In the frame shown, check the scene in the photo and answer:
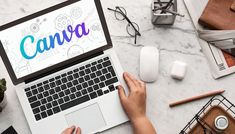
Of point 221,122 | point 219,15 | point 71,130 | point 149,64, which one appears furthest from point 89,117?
point 219,15

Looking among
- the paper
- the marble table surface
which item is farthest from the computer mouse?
the paper

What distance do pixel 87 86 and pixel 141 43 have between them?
0.20 m

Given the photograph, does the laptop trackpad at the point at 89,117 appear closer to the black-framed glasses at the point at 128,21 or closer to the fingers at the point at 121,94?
the fingers at the point at 121,94

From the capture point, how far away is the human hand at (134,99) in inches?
43.1

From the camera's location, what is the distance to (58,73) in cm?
112

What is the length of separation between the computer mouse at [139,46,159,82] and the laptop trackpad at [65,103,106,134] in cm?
16

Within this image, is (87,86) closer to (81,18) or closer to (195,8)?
(81,18)

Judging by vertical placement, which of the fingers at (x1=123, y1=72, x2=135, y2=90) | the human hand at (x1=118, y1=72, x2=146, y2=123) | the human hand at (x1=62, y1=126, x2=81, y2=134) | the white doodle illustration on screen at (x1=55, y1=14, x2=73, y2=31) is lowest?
the human hand at (x1=62, y1=126, x2=81, y2=134)

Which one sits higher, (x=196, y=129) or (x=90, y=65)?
(x=90, y=65)

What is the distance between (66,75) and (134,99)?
0.64 feet

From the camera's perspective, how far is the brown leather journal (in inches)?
44.3

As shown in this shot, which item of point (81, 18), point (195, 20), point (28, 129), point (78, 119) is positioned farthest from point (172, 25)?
point (28, 129)

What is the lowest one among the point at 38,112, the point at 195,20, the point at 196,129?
the point at 196,129

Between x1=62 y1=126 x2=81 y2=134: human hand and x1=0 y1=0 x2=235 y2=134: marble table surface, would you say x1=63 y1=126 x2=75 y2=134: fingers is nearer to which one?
x1=62 y1=126 x2=81 y2=134: human hand
